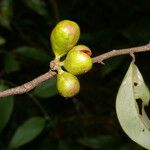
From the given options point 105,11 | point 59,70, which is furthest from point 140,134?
point 105,11

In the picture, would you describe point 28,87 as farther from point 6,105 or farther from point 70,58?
point 6,105

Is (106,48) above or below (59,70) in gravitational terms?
below

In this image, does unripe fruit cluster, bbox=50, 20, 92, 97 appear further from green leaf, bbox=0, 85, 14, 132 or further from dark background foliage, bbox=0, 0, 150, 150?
dark background foliage, bbox=0, 0, 150, 150

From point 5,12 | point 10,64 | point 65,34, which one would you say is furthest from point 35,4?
point 65,34

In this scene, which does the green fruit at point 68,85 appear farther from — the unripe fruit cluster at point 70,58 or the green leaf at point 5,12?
the green leaf at point 5,12

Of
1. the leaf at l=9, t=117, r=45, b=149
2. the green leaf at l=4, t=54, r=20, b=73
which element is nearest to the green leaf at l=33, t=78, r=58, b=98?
the leaf at l=9, t=117, r=45, b=149

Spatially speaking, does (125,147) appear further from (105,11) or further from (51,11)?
(105,11)

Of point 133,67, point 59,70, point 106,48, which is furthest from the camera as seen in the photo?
point 106,48
